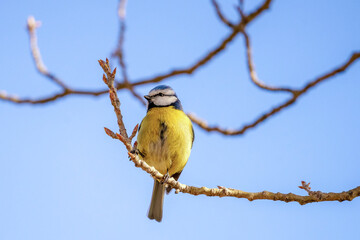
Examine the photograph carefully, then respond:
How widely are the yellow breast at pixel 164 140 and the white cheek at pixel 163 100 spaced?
32 centimetres

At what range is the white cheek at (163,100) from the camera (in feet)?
16.0

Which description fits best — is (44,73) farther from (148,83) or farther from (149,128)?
(149,128)

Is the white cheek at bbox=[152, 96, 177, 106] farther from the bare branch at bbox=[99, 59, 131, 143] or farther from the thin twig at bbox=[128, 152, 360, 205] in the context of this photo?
the bare branch at bbox=[99, 59, 131, 143]

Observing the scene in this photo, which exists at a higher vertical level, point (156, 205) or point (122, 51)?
point (122, 51)

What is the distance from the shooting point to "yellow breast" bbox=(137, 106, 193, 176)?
14.0ft

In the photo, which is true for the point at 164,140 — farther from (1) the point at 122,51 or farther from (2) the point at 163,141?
(1) the point at 122,51

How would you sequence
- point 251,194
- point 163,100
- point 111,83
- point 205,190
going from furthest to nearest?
point 163,100 < point 205,190 < point 251,194 < point 111,83

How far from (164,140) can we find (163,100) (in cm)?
84

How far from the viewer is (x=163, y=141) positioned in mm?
4262

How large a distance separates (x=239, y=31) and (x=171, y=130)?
152 centimetres

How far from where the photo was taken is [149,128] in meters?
4.30

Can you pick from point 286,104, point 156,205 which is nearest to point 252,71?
point 286,104

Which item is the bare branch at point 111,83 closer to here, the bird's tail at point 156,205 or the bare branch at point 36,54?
the bare branch at point 36,54

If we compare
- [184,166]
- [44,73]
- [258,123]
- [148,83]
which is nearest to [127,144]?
[148,83]
